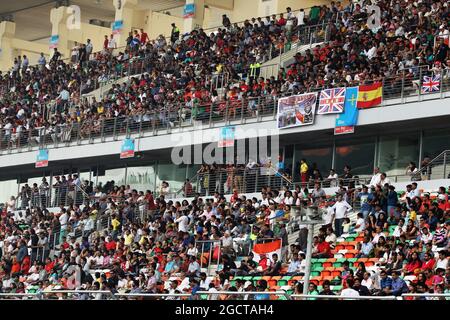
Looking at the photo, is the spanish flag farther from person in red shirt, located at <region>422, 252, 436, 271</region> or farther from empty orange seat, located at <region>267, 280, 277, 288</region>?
person in red shirt, located at <region>422, 252, 436, 271</region>

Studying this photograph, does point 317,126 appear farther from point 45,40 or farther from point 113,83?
point 45,40

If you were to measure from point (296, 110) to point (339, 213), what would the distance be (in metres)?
5.61

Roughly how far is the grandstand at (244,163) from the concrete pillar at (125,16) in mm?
2758

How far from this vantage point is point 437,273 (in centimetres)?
1908

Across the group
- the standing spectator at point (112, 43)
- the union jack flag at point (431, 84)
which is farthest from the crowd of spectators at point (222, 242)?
the standing spectator at point (112, 43)

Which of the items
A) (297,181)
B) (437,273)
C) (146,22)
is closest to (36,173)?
(146,22)

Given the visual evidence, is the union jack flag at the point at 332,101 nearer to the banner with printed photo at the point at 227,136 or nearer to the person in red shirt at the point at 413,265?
the banner with printed photo at the point at 227,136

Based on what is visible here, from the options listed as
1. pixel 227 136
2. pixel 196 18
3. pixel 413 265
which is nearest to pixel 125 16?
pixel 196 18

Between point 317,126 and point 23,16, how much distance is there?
2659 centimetres

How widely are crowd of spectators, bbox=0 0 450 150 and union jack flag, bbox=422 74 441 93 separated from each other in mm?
241

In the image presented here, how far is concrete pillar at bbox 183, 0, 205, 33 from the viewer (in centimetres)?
4478

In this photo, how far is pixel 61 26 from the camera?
50.4 m

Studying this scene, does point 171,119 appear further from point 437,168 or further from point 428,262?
point 428,262

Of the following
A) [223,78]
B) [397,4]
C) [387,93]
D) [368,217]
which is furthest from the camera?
[223,78]
